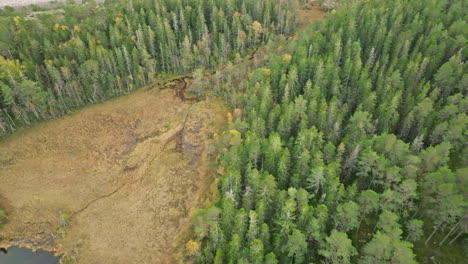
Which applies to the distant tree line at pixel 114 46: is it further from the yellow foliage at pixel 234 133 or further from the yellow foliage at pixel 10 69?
the yellow foliage at pixel 234 133

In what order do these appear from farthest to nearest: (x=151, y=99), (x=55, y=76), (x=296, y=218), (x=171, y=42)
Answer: (x=171, y=42) → (x=151, y=99) → (x=55, y=76) → (x=296, y=218)

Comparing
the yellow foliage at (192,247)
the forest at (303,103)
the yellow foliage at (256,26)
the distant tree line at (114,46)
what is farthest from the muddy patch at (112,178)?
the yellow foliage at (256,26)

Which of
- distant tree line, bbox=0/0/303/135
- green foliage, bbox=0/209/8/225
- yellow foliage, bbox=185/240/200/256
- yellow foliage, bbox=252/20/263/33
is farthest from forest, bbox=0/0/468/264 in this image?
green foliage, bbox=0/209/8/225

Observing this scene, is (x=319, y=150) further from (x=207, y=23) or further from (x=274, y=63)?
(x=207, y=23)

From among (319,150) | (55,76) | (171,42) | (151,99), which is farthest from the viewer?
(171,42)

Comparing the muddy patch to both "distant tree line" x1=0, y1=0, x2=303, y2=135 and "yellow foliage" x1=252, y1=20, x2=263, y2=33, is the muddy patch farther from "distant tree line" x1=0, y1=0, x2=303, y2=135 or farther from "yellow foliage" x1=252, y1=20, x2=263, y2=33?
"yellow foliage" x1=252, y1=20, x2=263, y2=33

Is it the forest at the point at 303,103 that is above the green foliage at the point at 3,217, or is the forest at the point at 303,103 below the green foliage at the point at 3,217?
above

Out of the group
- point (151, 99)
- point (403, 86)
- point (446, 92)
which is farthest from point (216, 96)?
point (446, 92)
